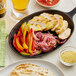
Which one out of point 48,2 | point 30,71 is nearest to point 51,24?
point 48,2

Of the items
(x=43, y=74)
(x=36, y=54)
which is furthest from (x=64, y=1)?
(x=43, y=74)

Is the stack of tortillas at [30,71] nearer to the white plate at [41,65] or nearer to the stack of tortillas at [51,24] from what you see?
the white plate at [41,65]

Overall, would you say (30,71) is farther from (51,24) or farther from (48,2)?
(48,2)

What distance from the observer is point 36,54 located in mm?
1931

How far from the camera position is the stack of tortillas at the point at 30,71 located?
5.69 ft

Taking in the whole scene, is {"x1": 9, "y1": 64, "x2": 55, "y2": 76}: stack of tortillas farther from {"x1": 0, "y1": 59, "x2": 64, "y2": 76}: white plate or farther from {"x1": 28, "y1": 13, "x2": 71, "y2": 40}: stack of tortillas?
{"x1": 28, "y1": 13, "x2": 71, "y2": 40}: stack of tortillas

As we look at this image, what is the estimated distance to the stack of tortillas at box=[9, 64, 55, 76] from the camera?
173 centimetres

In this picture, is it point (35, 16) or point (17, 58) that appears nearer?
point (17, 58)

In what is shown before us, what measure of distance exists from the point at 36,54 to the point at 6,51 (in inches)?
12.1

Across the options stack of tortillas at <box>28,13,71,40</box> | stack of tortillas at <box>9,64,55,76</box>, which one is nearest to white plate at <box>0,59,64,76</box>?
stack of tortillas at <box>9,64,55,76</box>

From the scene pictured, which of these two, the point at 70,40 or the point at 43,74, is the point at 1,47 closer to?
the point at 43,74

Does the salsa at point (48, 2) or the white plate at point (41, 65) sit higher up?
the salsa at point (48, 2)

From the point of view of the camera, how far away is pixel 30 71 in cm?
175

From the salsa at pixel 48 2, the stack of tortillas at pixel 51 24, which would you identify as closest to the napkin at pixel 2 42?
the stack of tortillas at pixel 51 24
